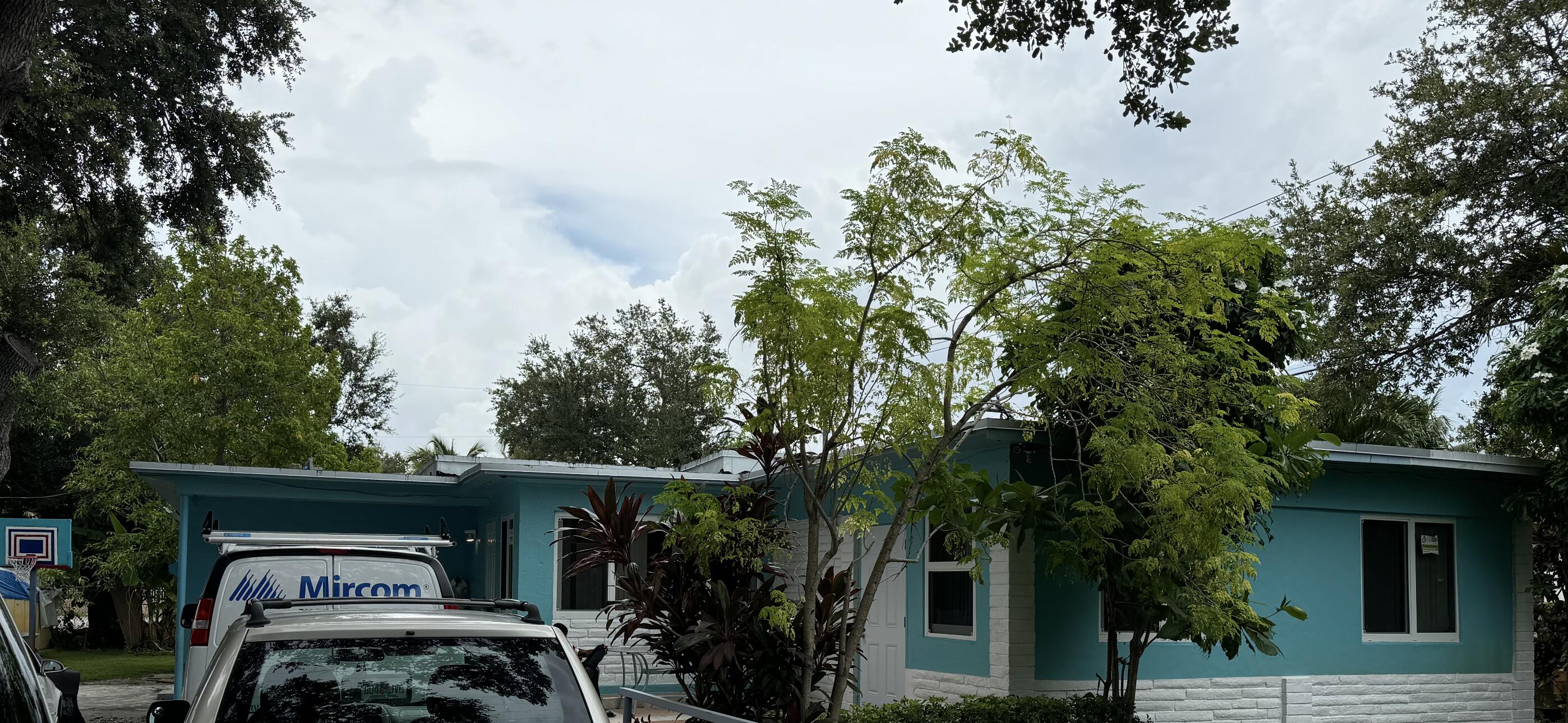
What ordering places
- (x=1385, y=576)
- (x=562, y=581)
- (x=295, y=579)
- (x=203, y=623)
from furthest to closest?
1. (x=562, y=581)
2. (x=1385, y=576)
3. (x=295, y=579)
4. (x=203, y=623)

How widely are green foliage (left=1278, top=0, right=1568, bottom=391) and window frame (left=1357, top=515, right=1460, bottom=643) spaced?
20.4 feet

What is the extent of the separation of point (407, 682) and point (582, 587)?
11347mm

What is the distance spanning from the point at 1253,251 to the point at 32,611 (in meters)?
12.9

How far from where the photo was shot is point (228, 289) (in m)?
23.3

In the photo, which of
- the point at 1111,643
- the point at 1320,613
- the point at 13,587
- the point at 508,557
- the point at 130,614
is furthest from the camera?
the point at 130,614

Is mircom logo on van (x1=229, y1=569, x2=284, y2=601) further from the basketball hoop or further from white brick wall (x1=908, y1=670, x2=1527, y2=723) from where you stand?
the basketball hoop

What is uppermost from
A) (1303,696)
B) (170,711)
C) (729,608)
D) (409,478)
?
(409,478)

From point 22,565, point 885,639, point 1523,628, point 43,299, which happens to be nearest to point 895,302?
point 885,639

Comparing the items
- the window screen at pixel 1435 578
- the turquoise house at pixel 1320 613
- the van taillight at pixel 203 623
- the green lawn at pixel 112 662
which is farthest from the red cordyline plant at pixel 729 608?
the green lawn at pixel 112 662

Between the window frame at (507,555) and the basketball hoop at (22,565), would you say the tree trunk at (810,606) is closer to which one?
the window frame at (507,555)

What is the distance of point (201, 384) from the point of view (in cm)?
2292

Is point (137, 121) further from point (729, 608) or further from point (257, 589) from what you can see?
point (729, 608)

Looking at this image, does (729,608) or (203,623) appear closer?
(203,623)

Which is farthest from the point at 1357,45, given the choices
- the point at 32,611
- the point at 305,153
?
the point at 32,611
